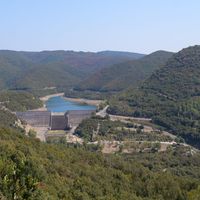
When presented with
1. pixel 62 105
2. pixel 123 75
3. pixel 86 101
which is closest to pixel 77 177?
pixel 62 105

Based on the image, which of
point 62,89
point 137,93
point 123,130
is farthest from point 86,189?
point 62,89

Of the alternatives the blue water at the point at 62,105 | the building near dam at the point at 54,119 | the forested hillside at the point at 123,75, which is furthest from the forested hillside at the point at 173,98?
the forested hillside at the point at 123,75

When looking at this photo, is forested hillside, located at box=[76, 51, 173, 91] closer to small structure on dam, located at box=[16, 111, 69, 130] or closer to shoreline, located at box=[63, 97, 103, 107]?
shoreline, located at box=[63, 97, 103, 107]

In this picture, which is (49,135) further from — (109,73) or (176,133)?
(109,73)

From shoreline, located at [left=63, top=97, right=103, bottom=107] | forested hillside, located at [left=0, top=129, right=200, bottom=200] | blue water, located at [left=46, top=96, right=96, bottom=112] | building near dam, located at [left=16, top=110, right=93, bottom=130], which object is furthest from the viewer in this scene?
shoreline, located at [left=63, top=97, right=103, bottom=107]

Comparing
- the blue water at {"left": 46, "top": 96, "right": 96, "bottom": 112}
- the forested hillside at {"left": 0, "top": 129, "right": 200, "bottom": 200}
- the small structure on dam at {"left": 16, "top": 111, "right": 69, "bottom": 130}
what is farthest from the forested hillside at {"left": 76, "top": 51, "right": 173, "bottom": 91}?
the forested hillside at {"left": 0, "top": 129, "right": 200, "bottom": 200}

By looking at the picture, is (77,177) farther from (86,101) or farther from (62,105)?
→ (86,101)
